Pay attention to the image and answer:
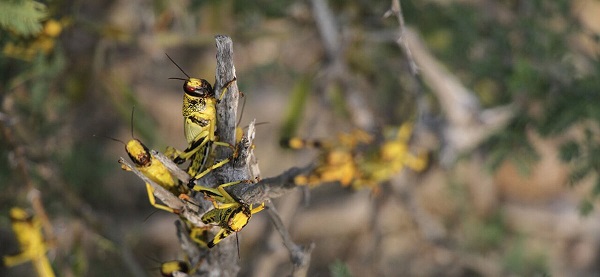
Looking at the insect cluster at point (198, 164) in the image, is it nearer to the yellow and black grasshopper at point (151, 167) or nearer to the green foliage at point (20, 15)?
the yellow and black grasshopper at point (151, 167)

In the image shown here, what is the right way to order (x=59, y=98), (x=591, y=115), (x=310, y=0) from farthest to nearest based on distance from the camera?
(x=59, y=98), (x=310, y=0), (x=591, y=115)

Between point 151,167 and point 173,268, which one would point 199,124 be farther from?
point 173,268

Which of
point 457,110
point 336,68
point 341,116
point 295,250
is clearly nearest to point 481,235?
point 457,110

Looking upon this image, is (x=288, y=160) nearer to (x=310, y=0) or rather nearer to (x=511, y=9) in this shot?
(x=310, y=0)

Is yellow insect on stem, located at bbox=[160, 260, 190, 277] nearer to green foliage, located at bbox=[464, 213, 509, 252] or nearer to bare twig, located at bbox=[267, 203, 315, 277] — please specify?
bare twig, located at bbox=[267, 203, 315, 277]

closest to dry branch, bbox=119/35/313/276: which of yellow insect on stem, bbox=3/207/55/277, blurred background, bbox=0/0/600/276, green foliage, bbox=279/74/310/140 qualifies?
blurred background, bbox=0/0/600/276

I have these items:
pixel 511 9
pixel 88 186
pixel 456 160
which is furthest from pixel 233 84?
pixel 511 9
